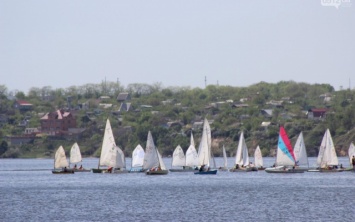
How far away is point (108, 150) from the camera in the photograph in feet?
415

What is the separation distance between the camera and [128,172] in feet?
429

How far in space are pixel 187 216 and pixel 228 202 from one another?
11.6m

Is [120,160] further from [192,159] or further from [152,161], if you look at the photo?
[192,159]

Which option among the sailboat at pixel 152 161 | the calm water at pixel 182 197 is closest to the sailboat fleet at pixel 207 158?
the sailboat at pixel 152 161

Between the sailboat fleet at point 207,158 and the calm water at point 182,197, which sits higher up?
Result: the sailboat fleet at point 207,158

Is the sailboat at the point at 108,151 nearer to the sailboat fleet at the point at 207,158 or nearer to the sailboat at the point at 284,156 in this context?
the sailboat fleet at the point at 207,158

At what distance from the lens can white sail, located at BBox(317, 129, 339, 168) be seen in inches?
4813

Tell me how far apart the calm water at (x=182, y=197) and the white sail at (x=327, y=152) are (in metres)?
2.01

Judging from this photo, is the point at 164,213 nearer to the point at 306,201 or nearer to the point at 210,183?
the point at 306,201

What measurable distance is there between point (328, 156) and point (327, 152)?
2.46ft

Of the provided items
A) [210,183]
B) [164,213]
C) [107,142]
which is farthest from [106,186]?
[164,213]

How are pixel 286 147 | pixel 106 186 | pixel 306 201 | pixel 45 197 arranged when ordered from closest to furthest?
pixel 306 201 → pixel 45 197 → pixel 106 186 → pixel 286 147

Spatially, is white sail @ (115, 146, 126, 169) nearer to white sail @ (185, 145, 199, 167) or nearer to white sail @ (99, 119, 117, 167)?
white sail @ (99, 119, 117, 167)

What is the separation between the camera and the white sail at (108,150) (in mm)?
126500
